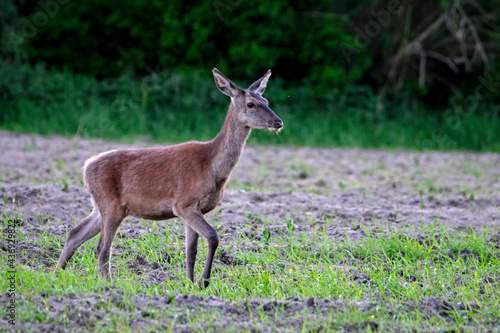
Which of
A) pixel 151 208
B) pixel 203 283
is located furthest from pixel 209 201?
pixel 203 283

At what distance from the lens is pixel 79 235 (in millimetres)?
6426

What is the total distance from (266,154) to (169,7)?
588cm

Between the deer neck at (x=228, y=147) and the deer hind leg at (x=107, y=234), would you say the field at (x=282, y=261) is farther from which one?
the deer neck at (x=228, y=147)

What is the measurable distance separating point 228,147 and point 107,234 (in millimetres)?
1313

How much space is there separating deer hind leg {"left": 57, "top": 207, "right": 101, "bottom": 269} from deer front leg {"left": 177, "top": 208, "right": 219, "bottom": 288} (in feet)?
2.89

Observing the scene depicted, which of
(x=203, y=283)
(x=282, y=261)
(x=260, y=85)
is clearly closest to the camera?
(x=203, y=283)

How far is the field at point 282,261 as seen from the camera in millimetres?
5051

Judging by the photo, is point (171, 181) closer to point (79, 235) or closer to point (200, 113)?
point (79, 235)

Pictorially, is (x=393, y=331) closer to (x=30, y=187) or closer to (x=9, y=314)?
(x=9, y=314)

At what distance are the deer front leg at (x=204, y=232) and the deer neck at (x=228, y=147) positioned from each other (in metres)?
0.40

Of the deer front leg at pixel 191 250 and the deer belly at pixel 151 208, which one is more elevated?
the deer belly at pixel 151 208

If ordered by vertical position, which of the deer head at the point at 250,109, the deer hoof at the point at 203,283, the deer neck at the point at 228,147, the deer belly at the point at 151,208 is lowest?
the deer hoof at the point at 203,283

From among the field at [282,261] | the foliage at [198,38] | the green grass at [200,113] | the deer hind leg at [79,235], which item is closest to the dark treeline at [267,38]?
the foliage at [198,38]

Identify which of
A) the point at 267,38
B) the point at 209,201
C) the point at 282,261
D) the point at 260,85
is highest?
the point at 267,38
